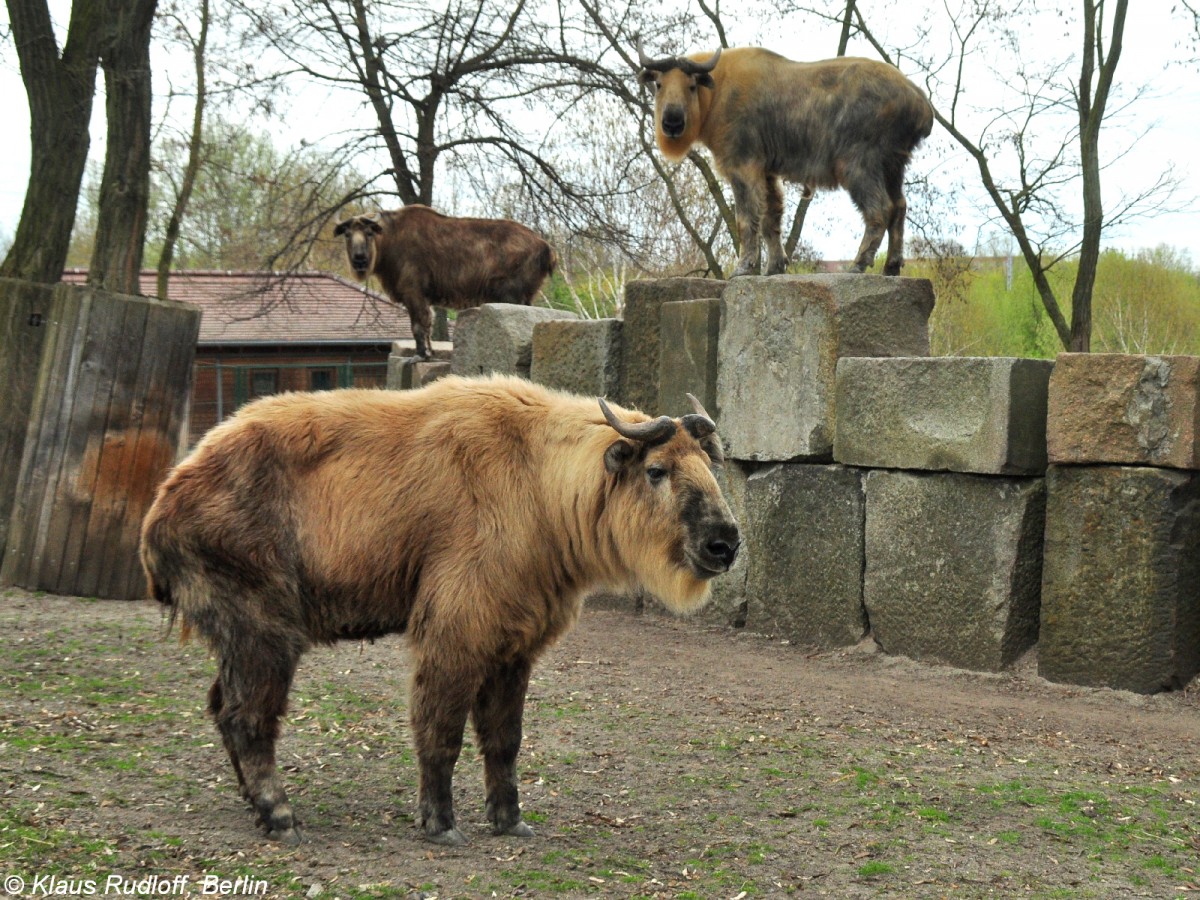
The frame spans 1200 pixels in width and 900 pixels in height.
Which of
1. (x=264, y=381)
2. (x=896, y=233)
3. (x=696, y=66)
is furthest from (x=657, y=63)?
(x=264, y=381)

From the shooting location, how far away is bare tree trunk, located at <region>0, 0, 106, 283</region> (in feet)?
31.0

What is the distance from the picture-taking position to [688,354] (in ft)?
29.1

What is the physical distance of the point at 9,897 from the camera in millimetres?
3613

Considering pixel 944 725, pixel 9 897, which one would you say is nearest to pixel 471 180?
pixel 944 725

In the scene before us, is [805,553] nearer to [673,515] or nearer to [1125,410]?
[1125,410]

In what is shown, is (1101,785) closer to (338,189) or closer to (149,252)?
(338,189)

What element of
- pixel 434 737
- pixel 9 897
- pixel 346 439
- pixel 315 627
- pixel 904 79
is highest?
pixel 904 79

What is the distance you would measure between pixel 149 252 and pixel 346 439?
3997cm

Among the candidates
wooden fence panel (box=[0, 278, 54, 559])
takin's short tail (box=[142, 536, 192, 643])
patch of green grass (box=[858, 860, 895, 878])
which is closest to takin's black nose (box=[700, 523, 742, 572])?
patch of green grass (box=[858, 860, 895, 878])

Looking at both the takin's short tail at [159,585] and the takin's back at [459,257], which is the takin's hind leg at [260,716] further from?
the takin's back at [459,257]

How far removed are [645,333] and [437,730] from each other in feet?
17.5

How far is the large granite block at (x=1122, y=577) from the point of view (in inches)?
263

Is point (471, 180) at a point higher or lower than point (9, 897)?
higher

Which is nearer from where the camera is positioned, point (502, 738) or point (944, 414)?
point (502, 738)
